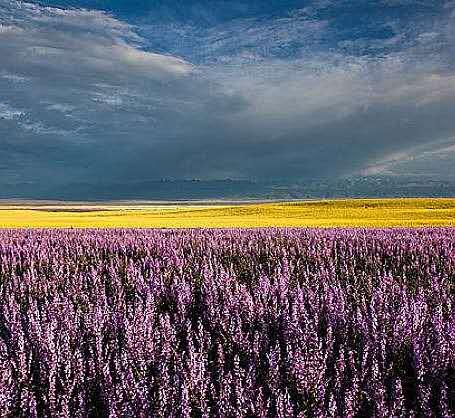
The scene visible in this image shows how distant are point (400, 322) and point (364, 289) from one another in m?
2.52

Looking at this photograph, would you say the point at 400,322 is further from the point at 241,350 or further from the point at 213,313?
the point at 213,313

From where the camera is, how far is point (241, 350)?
4035 millimetres

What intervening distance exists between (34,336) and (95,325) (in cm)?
45

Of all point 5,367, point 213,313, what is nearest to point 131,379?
point 5,367

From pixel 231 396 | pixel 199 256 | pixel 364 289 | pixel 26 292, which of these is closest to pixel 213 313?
pixel 231 396

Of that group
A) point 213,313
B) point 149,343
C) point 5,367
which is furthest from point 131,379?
point 213,313

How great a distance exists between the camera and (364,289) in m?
6.51

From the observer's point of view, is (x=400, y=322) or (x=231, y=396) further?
(x=400, y=322)

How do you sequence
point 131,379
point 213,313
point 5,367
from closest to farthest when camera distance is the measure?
1. point 131,379
2. point 5,367
3. point 213,313

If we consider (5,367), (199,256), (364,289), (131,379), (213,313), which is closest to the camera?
(131,379)

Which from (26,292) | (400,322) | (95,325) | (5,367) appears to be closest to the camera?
(5,367)

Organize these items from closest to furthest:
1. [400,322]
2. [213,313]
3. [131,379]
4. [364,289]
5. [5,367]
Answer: [131,379] → [5,367] → [400,322] → [213,313] → [364,289]

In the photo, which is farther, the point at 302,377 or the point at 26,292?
the point at 26,292

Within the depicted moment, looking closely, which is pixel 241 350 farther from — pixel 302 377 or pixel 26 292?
pixel 26 292
